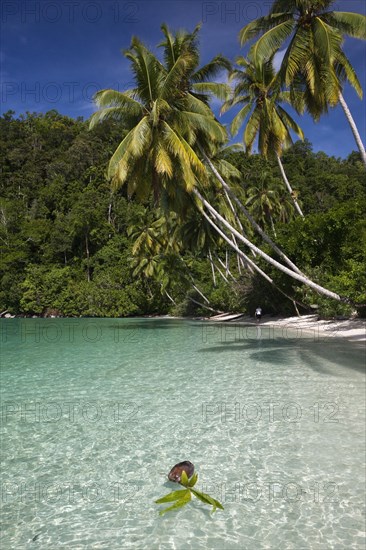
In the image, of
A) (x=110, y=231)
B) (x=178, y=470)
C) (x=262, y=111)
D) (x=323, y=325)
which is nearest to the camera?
(x=178, y=470)

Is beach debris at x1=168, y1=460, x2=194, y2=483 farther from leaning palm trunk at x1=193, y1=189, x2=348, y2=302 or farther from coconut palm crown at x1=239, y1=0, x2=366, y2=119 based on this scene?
Result: coconut palm crown at x1=239, y1=0, x2=366, y2=119

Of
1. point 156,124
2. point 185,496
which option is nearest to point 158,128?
point 156,124

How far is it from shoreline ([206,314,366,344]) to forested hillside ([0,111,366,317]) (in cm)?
142

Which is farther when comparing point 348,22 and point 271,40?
point 271,40

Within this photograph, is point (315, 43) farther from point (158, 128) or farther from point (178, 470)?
point (178, 470)

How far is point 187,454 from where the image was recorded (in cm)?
565

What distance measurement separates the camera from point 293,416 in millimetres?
7086

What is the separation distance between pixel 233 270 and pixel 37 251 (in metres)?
26.4

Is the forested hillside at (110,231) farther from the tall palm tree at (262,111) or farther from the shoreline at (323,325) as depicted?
the tall palm tree at (262,111)

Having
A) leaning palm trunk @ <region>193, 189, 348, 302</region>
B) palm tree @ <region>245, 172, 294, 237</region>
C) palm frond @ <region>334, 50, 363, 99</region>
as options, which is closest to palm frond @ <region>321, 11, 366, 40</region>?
palm frond @ <region>334, 50, 363, 99</region>

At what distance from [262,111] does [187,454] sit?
14502 mm

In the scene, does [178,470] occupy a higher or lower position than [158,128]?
lower

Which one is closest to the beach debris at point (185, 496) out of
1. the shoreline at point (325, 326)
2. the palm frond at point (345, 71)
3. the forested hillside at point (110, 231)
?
the palm frond at point (345, 71)

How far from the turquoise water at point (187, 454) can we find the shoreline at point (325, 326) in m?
6.11
